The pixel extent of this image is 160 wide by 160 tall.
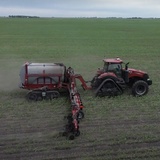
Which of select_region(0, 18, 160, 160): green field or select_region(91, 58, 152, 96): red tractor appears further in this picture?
select_region(91, 58, 152, 96): red tractor

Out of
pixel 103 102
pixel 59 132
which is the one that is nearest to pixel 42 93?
pixel 103 102

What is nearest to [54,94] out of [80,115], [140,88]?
[80,115]

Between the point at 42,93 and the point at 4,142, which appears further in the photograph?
the point at 42,93

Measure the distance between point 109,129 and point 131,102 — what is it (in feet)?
11.0

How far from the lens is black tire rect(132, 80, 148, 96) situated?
1465cm

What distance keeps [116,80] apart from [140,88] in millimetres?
1335

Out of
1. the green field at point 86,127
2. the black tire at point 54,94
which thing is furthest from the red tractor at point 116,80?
the black tire at point 54,94

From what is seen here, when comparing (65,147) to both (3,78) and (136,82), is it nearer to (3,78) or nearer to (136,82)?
(136,82)

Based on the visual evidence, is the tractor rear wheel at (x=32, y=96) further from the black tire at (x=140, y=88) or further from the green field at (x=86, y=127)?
the black tire at (x=140, y=88)

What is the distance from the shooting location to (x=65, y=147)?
9461mm

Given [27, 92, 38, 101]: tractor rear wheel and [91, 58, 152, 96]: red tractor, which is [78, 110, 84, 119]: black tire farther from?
[27, 92, 38, 101]: tractor rear wheel

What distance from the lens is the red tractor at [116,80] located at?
14.4 meters

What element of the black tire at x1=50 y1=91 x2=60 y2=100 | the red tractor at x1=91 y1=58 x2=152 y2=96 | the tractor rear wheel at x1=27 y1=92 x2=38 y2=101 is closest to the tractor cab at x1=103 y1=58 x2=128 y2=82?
the red tractor at x1=91 y1=58 x2=152 y2=96

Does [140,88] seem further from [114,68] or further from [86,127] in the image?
[86,127]
